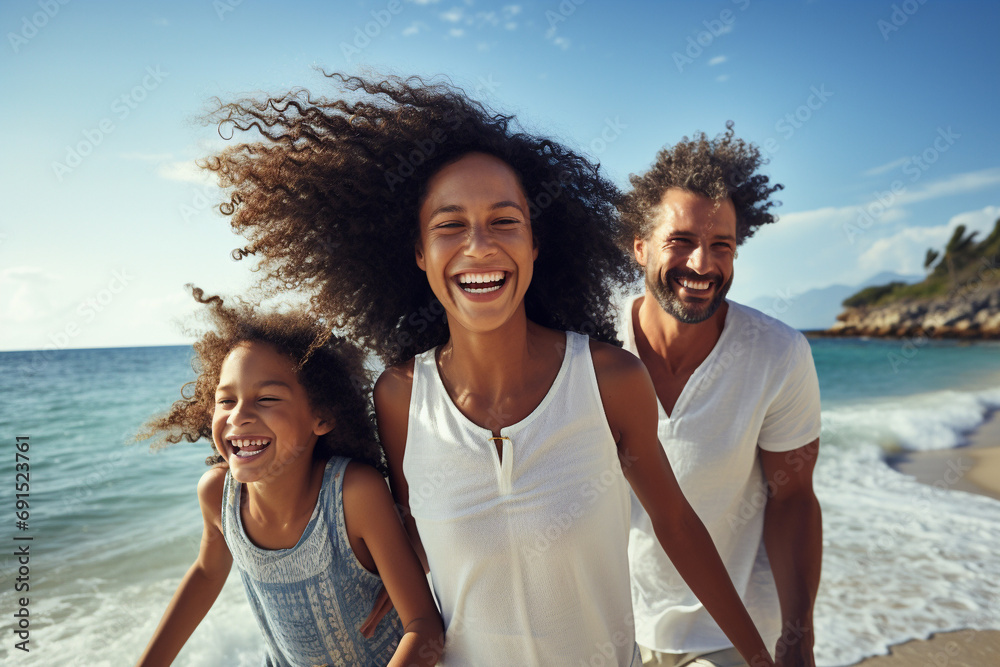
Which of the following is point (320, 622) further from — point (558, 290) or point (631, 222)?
point (631, 222)

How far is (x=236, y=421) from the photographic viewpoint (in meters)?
2.09

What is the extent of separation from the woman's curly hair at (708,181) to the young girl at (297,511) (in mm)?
1520

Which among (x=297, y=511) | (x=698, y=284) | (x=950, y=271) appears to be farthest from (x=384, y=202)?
(x=950, y=271)

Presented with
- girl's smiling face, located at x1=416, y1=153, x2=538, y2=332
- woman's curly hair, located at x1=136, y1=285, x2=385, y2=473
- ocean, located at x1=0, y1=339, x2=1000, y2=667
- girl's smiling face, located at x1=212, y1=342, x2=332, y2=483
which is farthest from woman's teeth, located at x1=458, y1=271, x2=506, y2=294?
ocean, located at x1=0, y1=339, x2=1000, y2=667

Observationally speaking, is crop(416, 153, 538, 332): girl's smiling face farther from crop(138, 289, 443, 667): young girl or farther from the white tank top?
crop(138, 289, 443, 667): young girl

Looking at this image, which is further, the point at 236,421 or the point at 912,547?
the point at 912,547

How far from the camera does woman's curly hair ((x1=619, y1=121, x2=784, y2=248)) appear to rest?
2.91 meters

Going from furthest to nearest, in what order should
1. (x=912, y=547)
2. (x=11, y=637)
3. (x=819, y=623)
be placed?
(x=912, y=547)
(x=11, y=637)
(x=819, y=623)

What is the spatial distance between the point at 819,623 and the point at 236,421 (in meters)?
4.81

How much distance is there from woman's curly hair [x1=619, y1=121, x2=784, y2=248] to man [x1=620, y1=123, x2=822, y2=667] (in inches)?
8.2

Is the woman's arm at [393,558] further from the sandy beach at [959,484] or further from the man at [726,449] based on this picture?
the sandy beach at [959,484]

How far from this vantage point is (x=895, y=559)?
5.91m

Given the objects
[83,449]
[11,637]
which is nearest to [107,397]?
[83,449]

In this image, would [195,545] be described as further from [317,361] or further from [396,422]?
[396,422]
